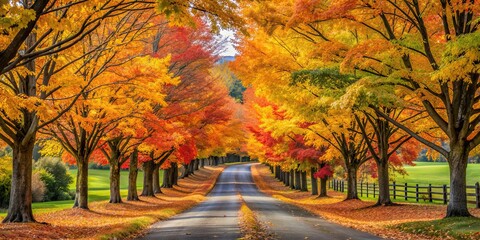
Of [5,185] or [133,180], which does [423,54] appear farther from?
[5,185]

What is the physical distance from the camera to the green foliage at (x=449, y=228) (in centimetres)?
1309

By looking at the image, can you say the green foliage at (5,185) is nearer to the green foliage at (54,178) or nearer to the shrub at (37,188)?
the shrub at (37,188)

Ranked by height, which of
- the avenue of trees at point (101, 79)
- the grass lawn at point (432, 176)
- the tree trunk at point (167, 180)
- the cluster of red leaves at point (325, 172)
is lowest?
the grass lawn at point (432, 176)

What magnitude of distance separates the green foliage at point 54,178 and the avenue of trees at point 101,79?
7867mm

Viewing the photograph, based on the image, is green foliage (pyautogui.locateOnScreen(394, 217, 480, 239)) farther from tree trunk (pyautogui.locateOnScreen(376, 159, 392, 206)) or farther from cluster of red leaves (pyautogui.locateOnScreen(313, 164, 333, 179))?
cluster of red leaves (pyautogui.locateOnScreen(313, 164, 333, 179))

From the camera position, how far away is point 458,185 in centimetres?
1559

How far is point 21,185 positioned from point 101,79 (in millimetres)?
6064

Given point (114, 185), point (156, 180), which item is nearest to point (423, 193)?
point (114, 185)

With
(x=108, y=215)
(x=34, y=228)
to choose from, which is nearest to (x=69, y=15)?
(x=34, y=228)

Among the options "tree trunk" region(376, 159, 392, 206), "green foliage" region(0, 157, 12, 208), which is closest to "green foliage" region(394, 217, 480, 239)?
"tree trunk" region(376, 159, 392, 206)

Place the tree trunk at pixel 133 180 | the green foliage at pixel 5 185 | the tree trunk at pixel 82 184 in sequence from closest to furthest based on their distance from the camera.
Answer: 1. the tree trunk at pixel 82 184
2. the green foliage at pixel 5 185
3. the tree trunk at pixel 133 180

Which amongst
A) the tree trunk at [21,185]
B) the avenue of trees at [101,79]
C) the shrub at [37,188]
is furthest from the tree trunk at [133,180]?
the tree trunk at [21,185]

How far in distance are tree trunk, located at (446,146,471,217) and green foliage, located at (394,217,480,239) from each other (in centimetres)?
53

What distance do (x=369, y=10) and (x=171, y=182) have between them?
125ft
